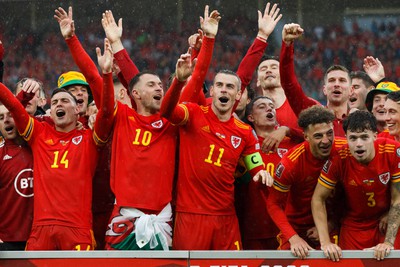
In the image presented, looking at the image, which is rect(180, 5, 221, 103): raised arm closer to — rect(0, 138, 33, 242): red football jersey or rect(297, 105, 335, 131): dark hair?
rect(297, 105, 335, 131): dark hair

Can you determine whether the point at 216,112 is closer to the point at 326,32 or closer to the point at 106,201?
A: the point at 106,201

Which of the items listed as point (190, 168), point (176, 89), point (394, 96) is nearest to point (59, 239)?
point (190, 168)

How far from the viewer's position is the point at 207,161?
601 centimetres

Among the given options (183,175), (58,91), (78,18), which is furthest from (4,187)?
(78,18)

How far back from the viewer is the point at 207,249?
5.94 meters

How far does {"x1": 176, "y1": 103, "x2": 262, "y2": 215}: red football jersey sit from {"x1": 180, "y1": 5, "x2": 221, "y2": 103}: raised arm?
0.75 ft

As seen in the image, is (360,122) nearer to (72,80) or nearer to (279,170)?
(279,170)

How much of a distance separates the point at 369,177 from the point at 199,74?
4.57ft

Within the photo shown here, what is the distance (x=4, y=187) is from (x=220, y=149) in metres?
1.55

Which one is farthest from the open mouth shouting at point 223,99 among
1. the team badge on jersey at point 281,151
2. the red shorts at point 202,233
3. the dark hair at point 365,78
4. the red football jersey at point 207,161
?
the dark hair at point 365,78

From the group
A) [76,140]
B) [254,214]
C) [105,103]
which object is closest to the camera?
[105,103]

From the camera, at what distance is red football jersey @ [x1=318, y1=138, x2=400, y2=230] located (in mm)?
5754

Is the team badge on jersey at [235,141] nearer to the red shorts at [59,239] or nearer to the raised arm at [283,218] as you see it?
the raised arm at [283,218]

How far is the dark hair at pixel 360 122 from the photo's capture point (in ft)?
18.5
